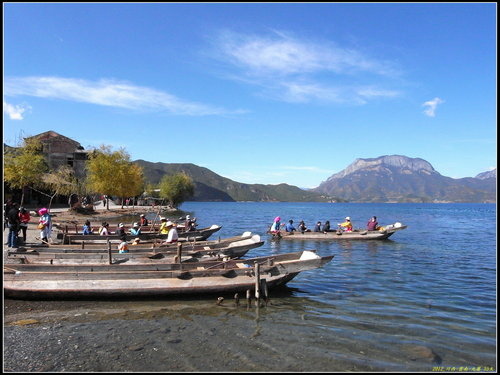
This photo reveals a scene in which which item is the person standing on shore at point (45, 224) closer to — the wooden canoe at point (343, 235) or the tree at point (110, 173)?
the wooden canoe at point (343, 235)

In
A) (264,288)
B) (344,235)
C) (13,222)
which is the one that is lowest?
(264,288)

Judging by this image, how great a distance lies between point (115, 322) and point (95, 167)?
51.5 metres

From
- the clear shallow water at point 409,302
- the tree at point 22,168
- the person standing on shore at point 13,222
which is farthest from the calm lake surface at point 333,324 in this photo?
the tree at point 22,168

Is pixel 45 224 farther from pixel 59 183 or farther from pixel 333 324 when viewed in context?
pixel 59 183

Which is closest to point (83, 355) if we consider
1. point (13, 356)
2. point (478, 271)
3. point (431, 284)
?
point (13, 356)

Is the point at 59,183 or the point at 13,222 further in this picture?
the point at 59,183

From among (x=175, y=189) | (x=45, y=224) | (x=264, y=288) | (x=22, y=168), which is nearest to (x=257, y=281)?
(x=264, y=288)

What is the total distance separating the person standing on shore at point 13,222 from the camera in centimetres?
1848

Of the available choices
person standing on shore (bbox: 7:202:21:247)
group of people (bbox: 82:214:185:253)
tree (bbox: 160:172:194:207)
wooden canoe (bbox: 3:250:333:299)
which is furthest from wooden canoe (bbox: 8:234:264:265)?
tree (bbox: 160:172:194:207)

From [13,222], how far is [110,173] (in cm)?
4233

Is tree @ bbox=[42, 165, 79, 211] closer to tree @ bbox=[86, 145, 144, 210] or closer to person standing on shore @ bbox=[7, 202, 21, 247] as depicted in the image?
tree @ bbox=[86, 145, 144, 210]

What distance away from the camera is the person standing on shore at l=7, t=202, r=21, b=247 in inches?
728

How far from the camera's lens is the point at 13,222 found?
1862 centimetres

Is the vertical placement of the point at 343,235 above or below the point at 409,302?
above
